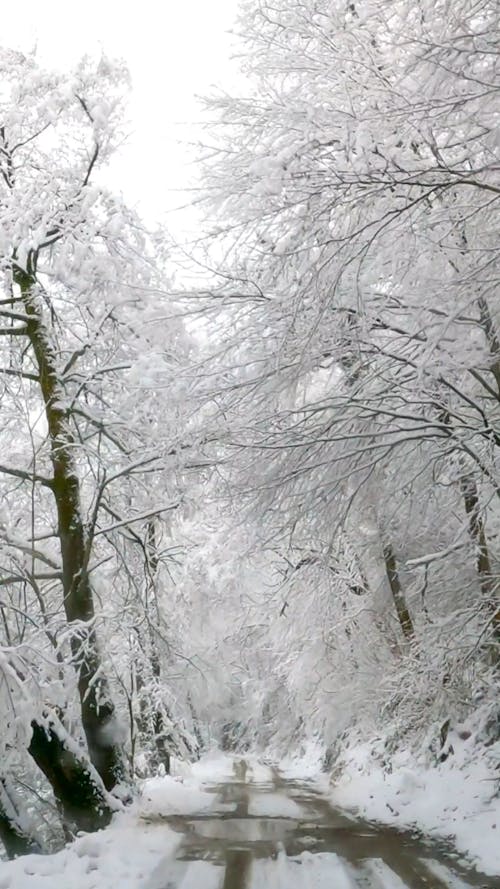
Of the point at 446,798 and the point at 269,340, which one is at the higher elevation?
the point at 269,340

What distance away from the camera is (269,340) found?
723cm

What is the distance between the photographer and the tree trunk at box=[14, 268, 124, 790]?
10.1m

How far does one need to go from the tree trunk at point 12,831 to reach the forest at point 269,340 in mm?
38

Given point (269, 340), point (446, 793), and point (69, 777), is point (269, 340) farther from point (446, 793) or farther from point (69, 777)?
point (446, 793)

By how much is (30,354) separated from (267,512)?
253 inches

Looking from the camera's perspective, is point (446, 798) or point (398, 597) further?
point (398, 597)

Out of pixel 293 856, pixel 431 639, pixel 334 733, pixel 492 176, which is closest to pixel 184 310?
pixel 492 176

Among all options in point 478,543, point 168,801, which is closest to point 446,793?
point 478,543

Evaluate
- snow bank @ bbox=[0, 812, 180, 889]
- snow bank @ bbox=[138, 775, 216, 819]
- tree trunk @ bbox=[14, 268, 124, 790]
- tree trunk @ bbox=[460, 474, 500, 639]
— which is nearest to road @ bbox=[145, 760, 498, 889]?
snow bank @ bbox=[0, 812, 180, 889]

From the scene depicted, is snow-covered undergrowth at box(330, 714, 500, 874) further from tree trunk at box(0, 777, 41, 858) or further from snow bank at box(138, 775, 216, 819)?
tree trunk at box(0, 777, 41, 858)

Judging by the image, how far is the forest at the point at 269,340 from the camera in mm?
6125

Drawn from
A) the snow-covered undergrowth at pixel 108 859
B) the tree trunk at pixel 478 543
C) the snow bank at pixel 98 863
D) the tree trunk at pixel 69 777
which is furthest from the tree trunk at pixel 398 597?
the tree trunk at pixel 69 777

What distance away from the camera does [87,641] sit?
9.50 m

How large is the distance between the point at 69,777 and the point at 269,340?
19.5ft
